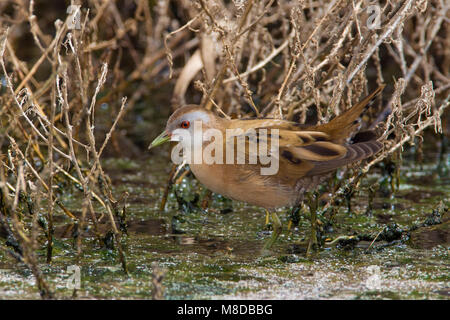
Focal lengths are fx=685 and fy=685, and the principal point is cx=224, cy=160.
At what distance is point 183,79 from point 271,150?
2.92m

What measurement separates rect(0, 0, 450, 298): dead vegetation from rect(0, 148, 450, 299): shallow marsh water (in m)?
0.15

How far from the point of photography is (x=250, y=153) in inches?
156

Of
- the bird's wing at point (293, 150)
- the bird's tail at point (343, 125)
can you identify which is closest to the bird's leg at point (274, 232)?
the bird's wing at point (293, 150)

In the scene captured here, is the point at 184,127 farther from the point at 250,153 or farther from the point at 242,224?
the point at 242,224

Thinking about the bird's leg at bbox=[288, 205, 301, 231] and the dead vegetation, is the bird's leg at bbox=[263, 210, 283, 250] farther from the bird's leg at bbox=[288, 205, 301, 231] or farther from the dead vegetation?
the dead vegetation

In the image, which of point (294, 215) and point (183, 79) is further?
point (183, 79)

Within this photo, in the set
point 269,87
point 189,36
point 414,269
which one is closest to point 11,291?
point 414,269

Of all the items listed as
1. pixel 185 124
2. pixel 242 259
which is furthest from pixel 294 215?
pixel 185 124

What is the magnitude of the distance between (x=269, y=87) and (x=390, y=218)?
199 centimetres

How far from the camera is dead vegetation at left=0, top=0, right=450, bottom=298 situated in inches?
142

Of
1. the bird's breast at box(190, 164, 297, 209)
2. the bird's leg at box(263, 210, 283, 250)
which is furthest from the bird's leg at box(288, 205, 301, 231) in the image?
the bird's breast at box(190, 164, 297, 209)

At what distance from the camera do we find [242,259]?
4.03 metres

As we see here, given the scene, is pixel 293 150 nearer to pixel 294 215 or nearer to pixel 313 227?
pixel 313 227

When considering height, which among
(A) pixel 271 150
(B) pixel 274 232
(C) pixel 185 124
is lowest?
(B) pixel 274 232
